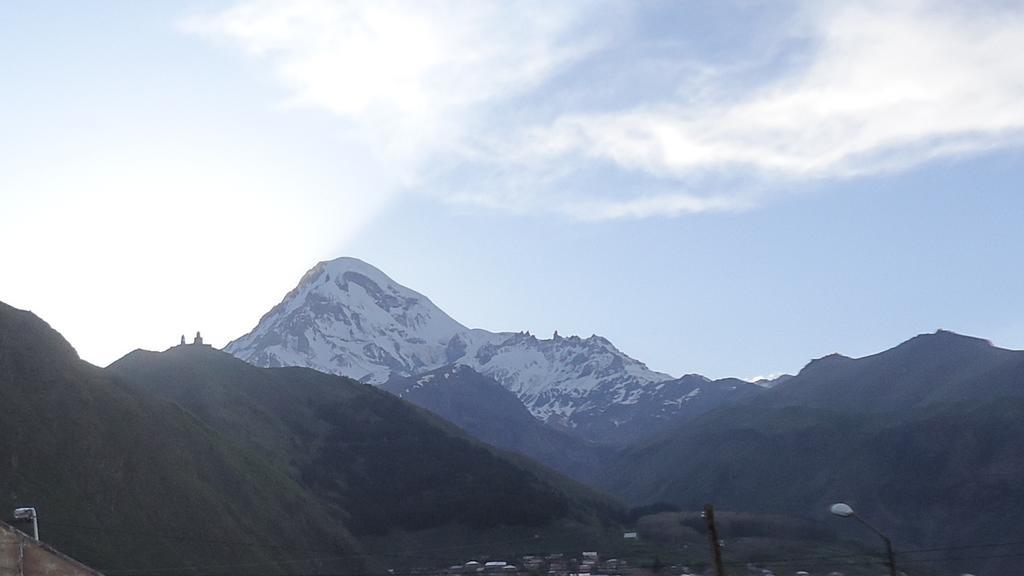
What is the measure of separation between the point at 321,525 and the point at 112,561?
172ft

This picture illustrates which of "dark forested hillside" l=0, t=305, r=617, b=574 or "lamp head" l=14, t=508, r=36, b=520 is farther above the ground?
"dark forested hillside" l=0, t=305, r=617, b=574

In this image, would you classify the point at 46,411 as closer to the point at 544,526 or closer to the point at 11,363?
the point at 11,363

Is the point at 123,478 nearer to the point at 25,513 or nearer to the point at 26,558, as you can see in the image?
the point at 25,513

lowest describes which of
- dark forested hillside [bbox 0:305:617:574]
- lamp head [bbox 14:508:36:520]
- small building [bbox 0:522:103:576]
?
small building [bbox 0:522:103:576]

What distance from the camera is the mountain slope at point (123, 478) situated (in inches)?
4186

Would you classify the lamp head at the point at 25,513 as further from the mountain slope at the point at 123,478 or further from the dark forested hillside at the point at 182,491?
the dark forested hillside at the point at 182,491

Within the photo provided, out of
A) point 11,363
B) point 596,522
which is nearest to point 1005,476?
point 596,522

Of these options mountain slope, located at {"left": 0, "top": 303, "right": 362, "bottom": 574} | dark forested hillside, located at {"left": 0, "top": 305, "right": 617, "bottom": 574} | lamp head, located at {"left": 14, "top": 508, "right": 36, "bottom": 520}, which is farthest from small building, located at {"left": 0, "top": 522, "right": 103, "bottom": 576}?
dark forested hillside, located at {"left": 0, "top": 305, "right": 617, "bottom": 574}

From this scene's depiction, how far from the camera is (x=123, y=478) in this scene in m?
120

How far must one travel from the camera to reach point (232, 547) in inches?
4803

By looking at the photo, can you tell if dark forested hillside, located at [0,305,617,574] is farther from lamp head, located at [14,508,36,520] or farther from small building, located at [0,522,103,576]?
small building, located at [0,522,103,576]

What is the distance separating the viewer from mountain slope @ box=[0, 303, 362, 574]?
10631 cm

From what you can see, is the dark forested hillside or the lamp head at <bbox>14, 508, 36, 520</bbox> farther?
the dark forested hillside

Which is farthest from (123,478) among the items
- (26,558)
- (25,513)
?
(26,558)
